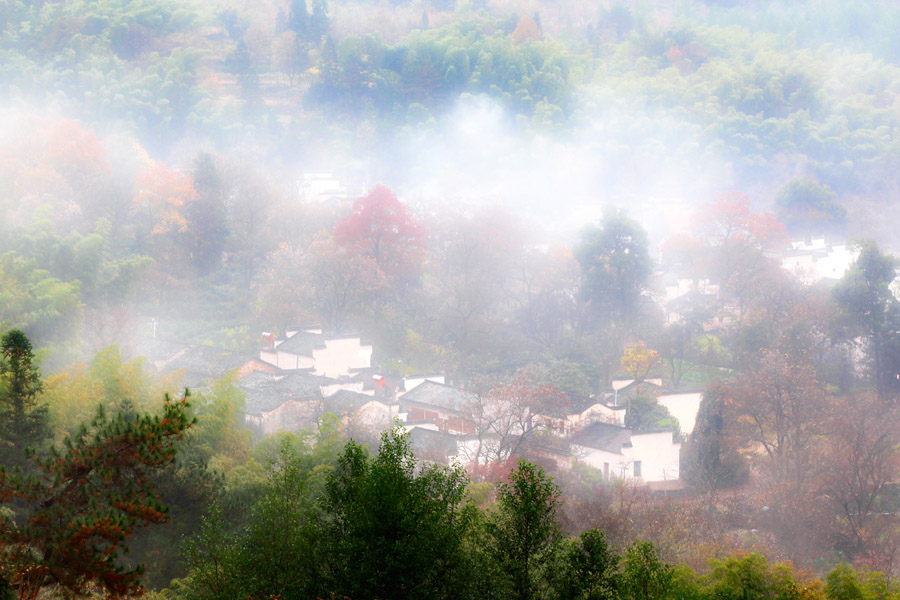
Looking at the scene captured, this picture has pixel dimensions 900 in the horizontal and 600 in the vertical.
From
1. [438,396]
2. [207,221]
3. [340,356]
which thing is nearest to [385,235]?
[207,221]

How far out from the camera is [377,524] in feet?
15.6

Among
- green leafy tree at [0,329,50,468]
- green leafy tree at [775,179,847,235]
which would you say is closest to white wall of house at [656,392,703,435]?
green leafy tree at [0,329,50,468]

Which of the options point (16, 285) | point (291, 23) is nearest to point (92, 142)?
point (16, 285)

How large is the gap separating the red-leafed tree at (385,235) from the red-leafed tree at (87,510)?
44.3 ft

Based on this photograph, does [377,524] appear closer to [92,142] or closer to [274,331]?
[274,331]

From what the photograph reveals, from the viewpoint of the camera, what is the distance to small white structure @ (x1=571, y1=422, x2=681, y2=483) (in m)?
11.7

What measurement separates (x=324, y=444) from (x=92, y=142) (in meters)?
14.9

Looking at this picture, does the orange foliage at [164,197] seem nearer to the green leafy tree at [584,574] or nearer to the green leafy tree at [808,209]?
the green leafy tree at [584,574]

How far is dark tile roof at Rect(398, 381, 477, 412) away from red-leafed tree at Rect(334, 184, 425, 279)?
5.11 m

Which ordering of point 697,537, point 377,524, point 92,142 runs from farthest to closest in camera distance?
point 92,142, point 697,537, point 377,524

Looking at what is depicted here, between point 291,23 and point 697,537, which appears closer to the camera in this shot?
point 697,537

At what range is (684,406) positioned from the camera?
13.8 metres

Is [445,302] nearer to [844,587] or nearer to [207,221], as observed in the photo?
[207,221]

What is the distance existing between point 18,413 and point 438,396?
7.95 meters
